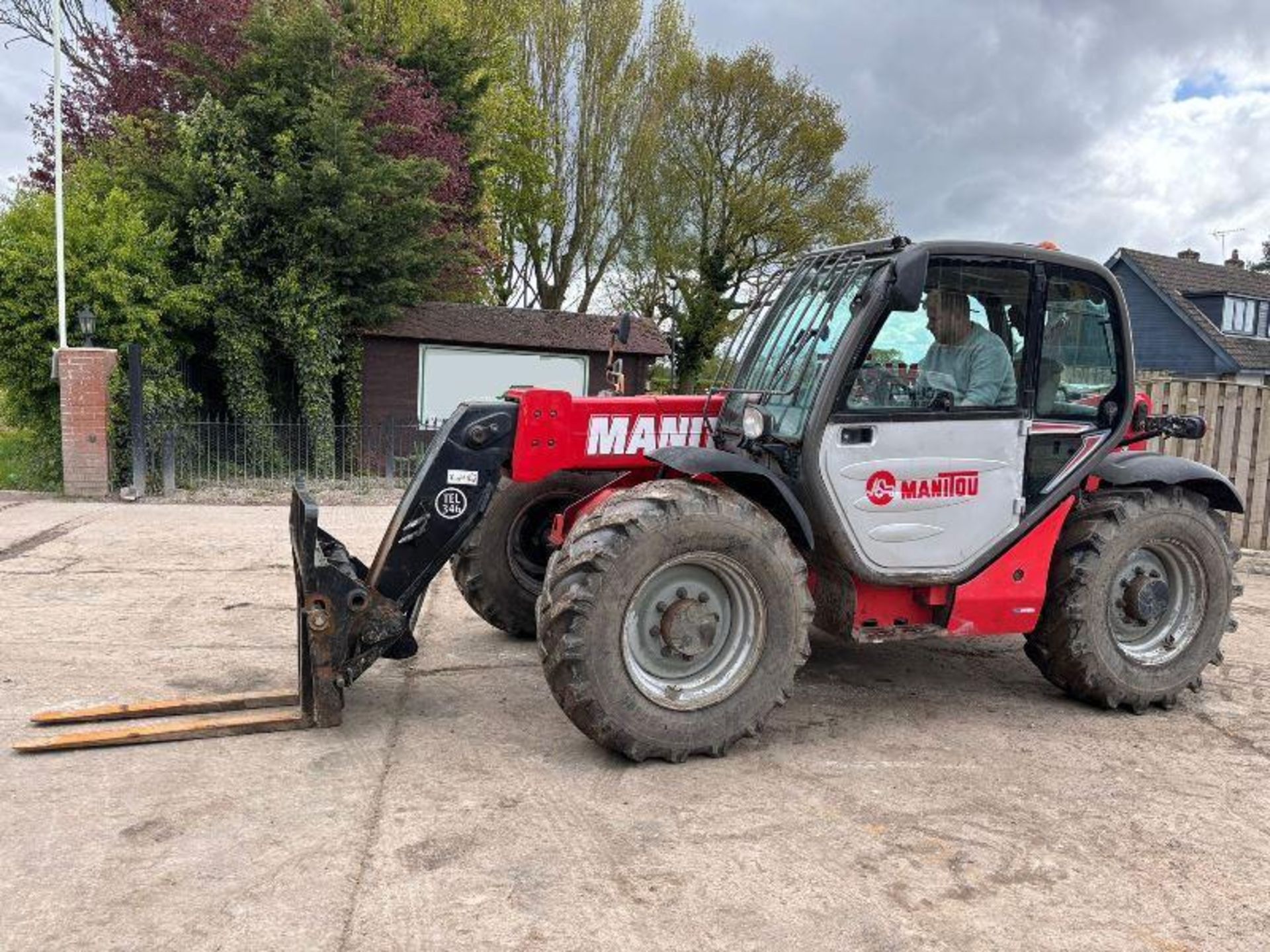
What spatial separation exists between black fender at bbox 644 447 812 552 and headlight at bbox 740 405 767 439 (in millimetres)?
117

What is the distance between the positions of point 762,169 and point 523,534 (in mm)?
26328

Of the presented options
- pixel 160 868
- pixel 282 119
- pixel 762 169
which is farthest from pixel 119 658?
pixel 762 169

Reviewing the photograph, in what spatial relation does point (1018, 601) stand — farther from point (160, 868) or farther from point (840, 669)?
point (160, 868)

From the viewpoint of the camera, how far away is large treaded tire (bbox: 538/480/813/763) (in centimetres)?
395

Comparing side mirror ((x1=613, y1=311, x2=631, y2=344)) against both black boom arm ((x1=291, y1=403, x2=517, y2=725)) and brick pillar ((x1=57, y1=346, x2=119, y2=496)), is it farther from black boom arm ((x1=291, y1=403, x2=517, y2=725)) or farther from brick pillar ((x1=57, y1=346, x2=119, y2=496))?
brick pillar ((x1=57, y1=346, x2=119, y2=496))

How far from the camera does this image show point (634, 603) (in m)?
4.11

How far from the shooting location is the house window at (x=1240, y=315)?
114ft

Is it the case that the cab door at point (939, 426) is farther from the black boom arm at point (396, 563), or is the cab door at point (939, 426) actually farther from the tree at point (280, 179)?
the tree at point (280, 179)

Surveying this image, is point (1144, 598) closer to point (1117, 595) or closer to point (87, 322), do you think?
point (1117, 595)

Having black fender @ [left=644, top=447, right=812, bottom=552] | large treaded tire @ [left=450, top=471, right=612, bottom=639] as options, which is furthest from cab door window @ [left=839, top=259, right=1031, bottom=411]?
large treaded tire @ [left=450, top=471, right=612, bottom=639]

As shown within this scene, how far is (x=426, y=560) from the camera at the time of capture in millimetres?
4516

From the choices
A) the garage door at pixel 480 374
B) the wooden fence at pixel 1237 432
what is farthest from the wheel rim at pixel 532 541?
the garage door at pixel 480 374

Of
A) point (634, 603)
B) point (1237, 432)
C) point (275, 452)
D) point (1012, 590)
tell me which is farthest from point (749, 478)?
point (275, 452)

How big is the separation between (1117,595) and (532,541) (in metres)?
3.13
